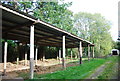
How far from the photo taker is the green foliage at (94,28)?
31.6m

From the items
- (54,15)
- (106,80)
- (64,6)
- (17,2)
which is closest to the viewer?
(106,80)

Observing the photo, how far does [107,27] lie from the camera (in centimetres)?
3203

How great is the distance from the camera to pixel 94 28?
31.5 m

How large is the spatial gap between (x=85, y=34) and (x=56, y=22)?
13.8 m

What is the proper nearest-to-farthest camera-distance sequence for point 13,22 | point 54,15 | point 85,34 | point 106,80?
point 106,80 → point 13,22 → point 54,15 → point 85,34

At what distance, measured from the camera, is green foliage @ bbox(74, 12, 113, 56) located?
104 feet

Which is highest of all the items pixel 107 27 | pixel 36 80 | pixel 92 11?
pixel 92 11

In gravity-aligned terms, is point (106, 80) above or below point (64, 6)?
below

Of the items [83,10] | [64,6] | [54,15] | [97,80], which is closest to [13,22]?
[97,80]

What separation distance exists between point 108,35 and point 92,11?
24.1 ft

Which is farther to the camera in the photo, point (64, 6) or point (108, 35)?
point (108, 35)

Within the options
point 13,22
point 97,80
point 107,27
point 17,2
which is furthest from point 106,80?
point 107,27

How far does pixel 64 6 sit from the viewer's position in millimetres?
20578

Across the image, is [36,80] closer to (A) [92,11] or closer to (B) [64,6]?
(B) [64,6]
